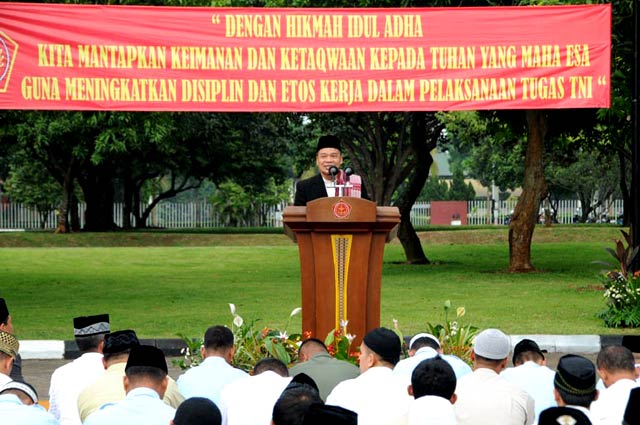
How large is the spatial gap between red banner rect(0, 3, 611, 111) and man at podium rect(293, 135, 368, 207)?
2.25 meters

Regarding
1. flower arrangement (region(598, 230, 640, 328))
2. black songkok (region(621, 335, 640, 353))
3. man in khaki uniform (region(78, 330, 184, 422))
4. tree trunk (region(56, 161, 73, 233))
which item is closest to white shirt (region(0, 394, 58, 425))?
man in khaki uniform (region(78, 330, 184, 422))

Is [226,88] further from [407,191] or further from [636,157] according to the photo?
[407,191]

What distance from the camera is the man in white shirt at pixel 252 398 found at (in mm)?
6777

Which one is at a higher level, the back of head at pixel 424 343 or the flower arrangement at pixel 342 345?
the back of head at pixel 424 343

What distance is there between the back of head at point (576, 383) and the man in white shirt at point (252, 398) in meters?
1.59

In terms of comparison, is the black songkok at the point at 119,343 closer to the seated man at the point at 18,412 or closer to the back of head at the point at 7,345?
the back of head at the point at 7,345

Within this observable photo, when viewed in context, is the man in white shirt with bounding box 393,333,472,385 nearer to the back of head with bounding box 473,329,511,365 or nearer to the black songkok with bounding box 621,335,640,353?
the back of head with bounding box 473,329,511,365

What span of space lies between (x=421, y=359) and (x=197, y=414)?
2.80 m

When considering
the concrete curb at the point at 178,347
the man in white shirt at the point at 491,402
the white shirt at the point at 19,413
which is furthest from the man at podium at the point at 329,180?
the white shirt at the point at 19,413

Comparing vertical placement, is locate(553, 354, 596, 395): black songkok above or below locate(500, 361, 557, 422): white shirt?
above

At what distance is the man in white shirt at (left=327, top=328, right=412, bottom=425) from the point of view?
21.5 ft

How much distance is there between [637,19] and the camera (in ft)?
54.4

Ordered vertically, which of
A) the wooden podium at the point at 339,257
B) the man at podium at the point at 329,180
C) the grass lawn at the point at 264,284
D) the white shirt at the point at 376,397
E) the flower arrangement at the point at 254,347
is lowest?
the grass lawn at the point at 264,284

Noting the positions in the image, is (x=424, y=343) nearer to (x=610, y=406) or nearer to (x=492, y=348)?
(x=492, y=348)
